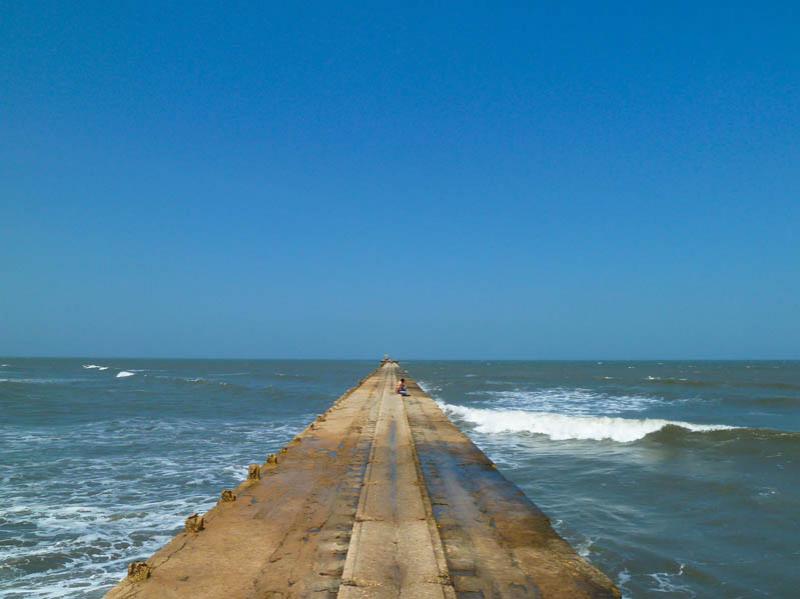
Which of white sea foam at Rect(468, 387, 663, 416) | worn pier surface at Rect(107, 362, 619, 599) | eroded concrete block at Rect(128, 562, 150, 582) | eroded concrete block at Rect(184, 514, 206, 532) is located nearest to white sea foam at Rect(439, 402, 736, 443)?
white sea foam at Rect(468, 387, 663, 416)

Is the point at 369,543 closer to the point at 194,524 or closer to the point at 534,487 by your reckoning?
the point at 194,524

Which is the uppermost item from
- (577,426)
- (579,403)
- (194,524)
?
(194,524)

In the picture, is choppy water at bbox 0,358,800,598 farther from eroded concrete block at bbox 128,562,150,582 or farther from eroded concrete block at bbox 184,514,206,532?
eroded concrete block at bbox 128,562,150,582

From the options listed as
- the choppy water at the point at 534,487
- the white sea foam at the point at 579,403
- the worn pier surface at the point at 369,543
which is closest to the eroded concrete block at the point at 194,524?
the worn pier surface at the point at 369,543

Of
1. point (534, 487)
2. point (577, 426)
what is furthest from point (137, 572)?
point (577, 426)

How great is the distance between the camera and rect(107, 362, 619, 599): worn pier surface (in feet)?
19.5

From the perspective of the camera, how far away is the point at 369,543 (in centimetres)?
698

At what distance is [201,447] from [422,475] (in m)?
11.8

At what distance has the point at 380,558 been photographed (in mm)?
6469

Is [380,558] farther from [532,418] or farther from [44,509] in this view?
[532,418]

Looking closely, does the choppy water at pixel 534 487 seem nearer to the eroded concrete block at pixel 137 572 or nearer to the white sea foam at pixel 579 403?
the eroded concrete block at pixel 137 572

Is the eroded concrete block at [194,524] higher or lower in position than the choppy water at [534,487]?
higher

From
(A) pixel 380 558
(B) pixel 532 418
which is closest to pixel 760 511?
(A) pixel 380 558

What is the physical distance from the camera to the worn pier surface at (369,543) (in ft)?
19.5
